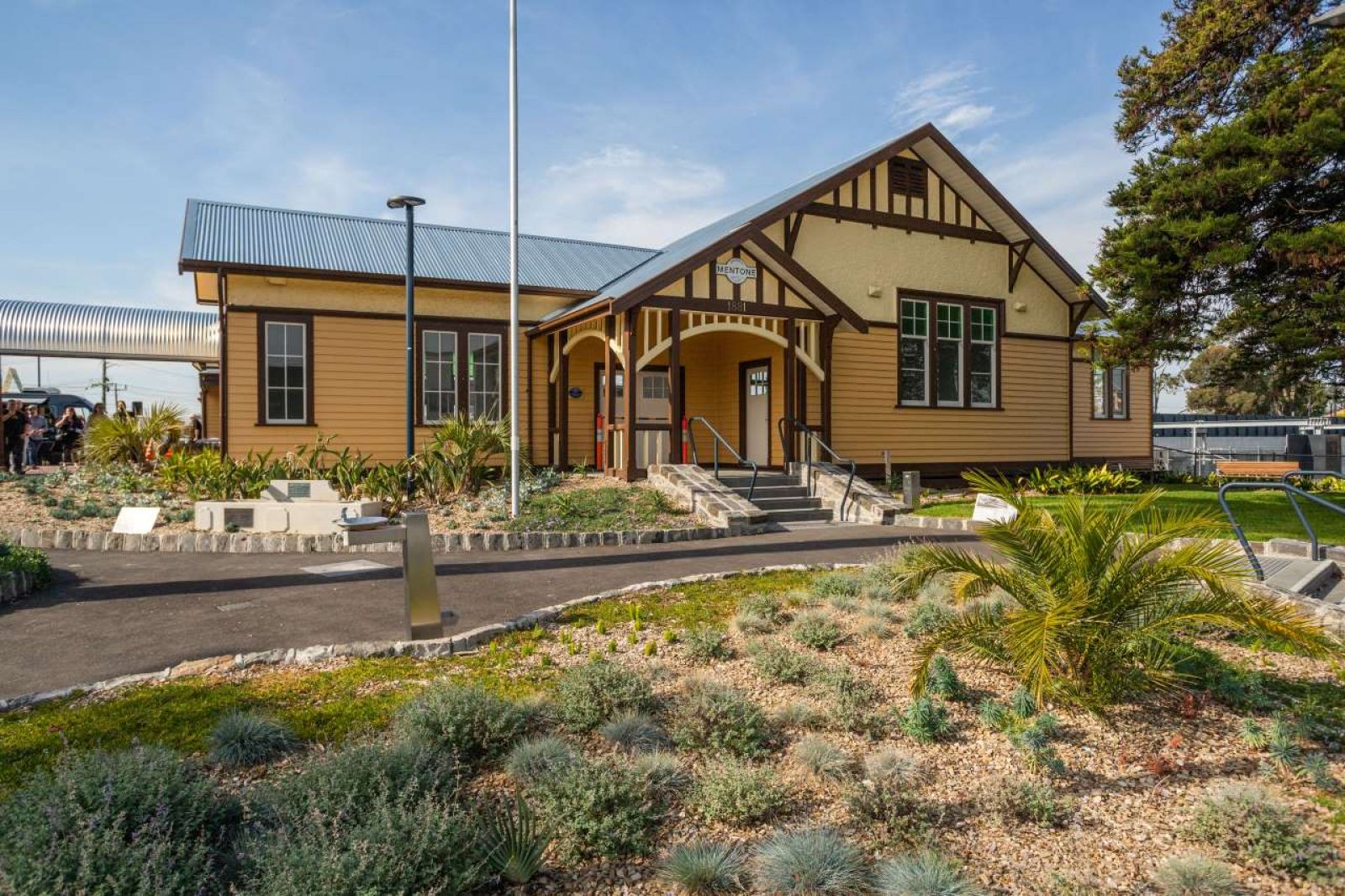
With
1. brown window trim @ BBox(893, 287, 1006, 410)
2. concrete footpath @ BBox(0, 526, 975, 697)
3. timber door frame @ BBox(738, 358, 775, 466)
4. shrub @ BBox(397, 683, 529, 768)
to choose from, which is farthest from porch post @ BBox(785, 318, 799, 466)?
shrub @ BBox(397, 683, 529, 768)

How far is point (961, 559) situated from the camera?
4.61 meters

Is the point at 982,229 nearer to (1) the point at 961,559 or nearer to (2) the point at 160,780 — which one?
(1) the point at 961,559

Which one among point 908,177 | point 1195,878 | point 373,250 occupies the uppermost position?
point 908,177

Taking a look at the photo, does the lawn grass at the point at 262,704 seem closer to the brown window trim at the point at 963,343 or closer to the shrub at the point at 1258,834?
the shrub at the point at 1258,834

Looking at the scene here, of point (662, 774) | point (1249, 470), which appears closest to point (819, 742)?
point (662, 774)

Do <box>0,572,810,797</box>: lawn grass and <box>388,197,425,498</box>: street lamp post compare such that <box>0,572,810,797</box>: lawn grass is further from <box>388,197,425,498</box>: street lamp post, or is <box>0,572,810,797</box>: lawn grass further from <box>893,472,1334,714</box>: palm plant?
<box>388,197,425,498</box>: street lamp post

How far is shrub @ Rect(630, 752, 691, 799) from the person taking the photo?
11.7 feet

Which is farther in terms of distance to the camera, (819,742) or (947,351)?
(947,351)

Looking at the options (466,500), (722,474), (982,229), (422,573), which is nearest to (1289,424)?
(982,229)

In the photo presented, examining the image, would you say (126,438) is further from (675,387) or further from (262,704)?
(262,704)

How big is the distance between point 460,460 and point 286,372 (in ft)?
14.4

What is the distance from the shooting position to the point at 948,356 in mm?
18531

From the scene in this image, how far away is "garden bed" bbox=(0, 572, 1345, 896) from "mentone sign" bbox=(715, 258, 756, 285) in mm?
9430

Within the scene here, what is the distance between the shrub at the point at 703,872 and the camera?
9.72ft
